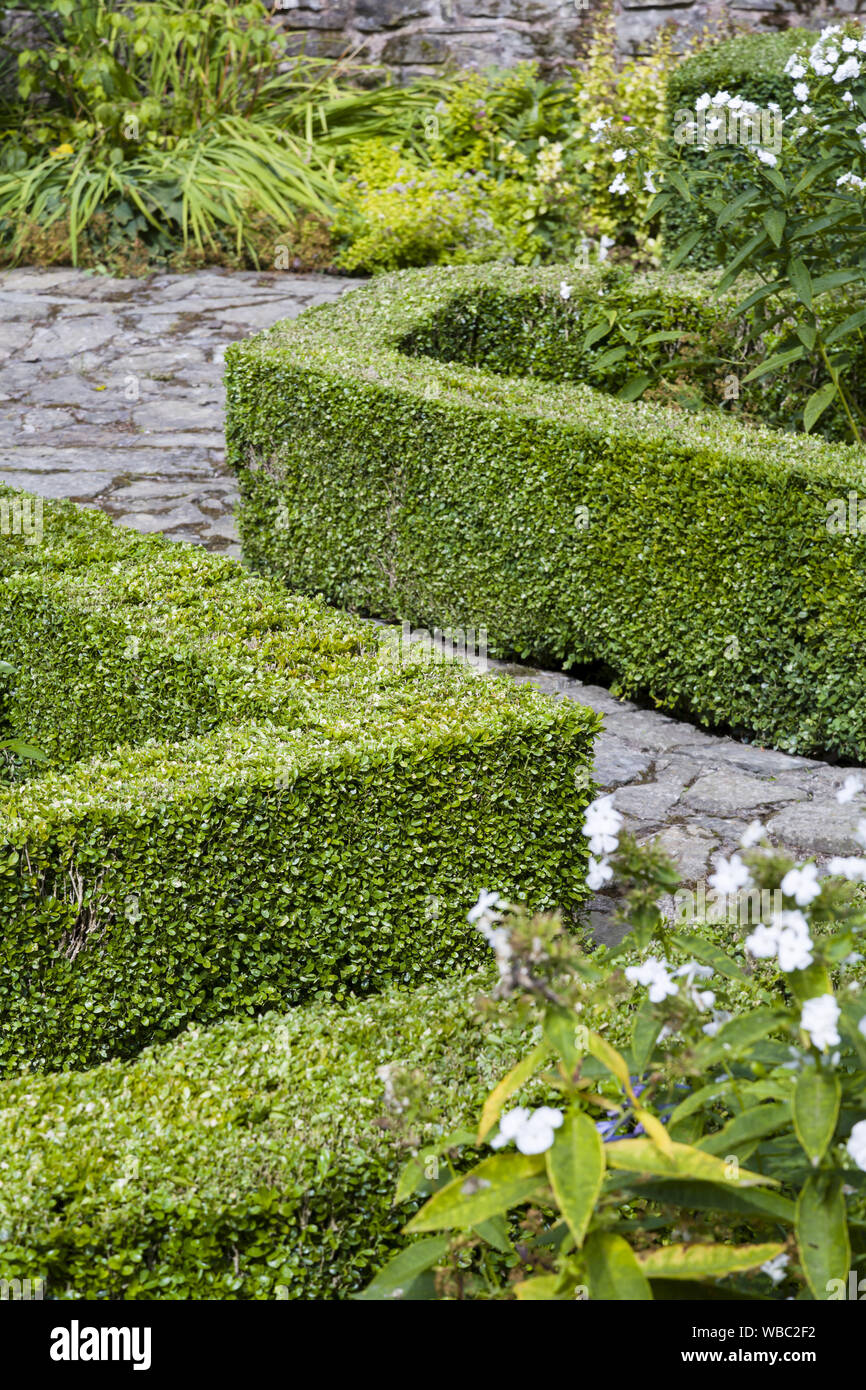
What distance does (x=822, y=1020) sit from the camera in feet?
4.89

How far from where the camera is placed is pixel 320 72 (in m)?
11.5

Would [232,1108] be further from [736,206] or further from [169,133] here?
[169,133]

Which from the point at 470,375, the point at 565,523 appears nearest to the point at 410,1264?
the point at 565,523

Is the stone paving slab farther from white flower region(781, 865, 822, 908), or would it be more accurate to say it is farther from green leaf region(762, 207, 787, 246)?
white flower region(781, 865, 822, 908)

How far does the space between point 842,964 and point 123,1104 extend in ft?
4.57

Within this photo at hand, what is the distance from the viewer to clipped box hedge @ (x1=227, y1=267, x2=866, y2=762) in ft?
14.7

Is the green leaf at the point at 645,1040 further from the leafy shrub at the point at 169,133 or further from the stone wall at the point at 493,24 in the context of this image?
the stone wall at the point at 493,24

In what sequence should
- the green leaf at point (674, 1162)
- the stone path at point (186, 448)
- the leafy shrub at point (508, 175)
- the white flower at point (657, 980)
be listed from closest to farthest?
1. the green leaf at point (674, 1162)
2. the white flower at point (657, 980)
3. the stone path at point (186, 448)
4. the leafy shrub at point (508, 175)

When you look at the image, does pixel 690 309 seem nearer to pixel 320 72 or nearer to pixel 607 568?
pixel 607 568

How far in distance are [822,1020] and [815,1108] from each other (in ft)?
0.38

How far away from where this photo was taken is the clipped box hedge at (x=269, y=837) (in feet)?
9.12

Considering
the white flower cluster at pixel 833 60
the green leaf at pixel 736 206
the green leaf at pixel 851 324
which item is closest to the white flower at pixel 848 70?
the white flower cluster at pixel 833 60

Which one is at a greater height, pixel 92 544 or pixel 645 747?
pixel 92 544
